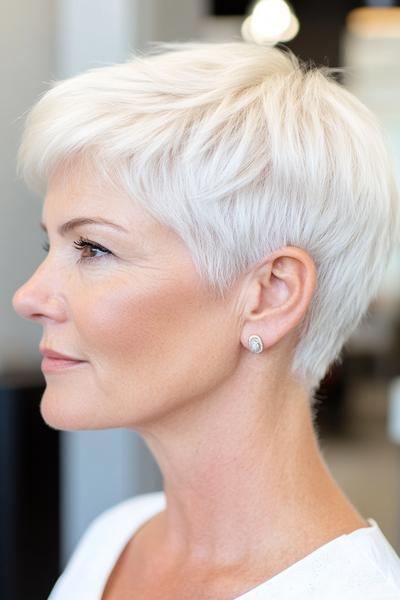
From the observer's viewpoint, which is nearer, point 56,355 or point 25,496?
point 56,355

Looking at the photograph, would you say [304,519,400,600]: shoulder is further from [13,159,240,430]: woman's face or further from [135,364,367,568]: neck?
[13,159,240,430]: woman's face

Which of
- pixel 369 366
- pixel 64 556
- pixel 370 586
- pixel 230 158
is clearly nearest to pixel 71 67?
pixel 64 556

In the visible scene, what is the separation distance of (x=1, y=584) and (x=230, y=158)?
5.45 feet

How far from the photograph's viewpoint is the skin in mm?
1144

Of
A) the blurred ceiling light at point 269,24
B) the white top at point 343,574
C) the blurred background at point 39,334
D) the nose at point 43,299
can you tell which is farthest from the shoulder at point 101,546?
the blurred ceiling light at point 269,24

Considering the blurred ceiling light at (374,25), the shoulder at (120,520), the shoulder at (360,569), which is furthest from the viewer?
the blurred ceiling light at (374,25)

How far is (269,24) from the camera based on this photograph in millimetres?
2465

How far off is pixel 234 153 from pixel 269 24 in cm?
150

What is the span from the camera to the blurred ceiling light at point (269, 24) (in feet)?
7.75

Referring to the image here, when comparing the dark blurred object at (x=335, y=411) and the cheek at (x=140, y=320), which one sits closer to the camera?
the cheek at (x=140, y=320)

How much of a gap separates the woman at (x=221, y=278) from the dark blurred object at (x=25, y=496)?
1.17 meters

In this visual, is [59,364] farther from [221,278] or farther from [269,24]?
[269,24]

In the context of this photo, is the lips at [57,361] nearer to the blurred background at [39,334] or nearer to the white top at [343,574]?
the white top at [343,574]

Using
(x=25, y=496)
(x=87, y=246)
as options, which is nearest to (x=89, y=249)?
(x=87, y=246)
